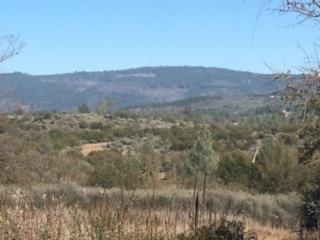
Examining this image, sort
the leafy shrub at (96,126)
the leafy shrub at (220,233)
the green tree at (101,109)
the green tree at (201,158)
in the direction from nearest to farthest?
the leafy shrub at (220,233)
the green tree at (201,158)
the leafy shrub at (96,126)
the green tree at (101,109)

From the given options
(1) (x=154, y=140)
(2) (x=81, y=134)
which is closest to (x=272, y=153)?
(1) (x=154, y=140)

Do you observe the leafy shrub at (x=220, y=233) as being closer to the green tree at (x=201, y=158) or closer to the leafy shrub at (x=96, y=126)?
the green tree at (x=201, y=158)

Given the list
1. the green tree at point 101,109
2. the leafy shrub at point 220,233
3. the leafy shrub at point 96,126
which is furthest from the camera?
the green tree at point 101,109

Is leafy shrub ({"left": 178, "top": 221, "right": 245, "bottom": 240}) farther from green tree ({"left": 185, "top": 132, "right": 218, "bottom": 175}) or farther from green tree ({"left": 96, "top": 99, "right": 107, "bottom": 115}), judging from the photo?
green tree ({"left": 96, "top": 99, "right": 107, "bottom": 115})

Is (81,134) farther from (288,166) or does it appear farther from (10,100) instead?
(10,100)

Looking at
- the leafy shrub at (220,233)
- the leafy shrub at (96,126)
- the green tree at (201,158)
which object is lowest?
the leafy shrub at (96,126)

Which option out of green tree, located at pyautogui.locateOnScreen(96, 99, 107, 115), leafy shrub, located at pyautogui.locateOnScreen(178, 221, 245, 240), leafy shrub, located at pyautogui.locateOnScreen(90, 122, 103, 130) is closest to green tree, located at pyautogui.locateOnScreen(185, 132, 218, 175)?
leafy shrub, located at pyautogui.locateOnScreen(178, 221, 245, 240)

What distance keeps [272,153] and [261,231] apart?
16.6m

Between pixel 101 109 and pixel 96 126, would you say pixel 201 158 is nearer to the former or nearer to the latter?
pixel 96 126

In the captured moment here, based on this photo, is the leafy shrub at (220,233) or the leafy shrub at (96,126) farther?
the leafy shrub at (96,126)

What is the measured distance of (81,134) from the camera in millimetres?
73938

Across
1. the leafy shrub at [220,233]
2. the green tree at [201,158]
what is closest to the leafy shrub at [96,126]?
the green tree at [201,158]

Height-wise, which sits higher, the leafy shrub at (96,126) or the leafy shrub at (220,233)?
Result: the leafy shrub at (220,233)

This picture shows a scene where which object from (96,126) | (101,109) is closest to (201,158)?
(96,126)
